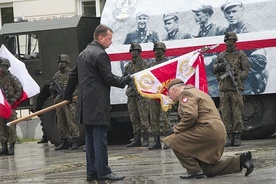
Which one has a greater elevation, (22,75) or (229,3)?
(229,3)

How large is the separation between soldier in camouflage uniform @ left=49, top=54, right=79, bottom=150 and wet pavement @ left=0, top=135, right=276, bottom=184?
35 centimetres

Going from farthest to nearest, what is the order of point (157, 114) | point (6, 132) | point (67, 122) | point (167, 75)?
point (67, 122)
point (6, 132)
point (157, 114)
point (167, 75)

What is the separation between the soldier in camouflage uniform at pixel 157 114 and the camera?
14844mm

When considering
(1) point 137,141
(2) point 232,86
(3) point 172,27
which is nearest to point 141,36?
(3) point 172,27

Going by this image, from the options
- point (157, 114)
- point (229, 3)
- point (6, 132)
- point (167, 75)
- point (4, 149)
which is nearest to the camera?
point (167, 75)

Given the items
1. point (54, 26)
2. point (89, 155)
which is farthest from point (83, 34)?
point (89, 155)

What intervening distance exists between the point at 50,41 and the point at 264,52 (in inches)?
177

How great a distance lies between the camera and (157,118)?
15.1 m

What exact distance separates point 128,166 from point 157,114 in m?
3.13

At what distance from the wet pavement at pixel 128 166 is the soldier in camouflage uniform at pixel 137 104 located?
0.44 m

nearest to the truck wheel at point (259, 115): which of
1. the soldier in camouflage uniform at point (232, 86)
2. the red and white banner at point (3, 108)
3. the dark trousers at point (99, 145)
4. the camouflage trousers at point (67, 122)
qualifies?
the soldier in camouflage uniform at point (232, 86)

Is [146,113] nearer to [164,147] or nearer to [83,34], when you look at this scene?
[164,147]

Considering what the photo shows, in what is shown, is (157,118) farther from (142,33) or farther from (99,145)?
(99,145)

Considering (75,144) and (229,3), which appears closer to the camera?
(229,3)
